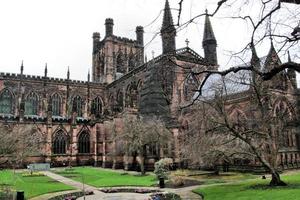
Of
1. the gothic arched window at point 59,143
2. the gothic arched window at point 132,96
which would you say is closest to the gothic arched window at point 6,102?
the gothic arched window at point 59,143

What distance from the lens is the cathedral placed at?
35.8m

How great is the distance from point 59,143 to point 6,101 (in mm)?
10619

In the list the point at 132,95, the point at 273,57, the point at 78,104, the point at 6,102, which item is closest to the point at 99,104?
the point at 78,104

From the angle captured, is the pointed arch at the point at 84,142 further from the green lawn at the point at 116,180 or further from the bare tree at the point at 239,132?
the bare tree at the point at 239,132

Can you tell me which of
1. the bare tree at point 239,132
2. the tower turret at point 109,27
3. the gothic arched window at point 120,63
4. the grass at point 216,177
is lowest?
the grass at point 216,177

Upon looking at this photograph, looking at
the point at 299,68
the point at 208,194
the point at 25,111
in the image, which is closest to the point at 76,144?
the point at 25,111

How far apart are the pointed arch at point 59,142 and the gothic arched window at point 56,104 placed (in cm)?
547

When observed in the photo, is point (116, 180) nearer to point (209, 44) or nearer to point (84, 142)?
point (84, 142)

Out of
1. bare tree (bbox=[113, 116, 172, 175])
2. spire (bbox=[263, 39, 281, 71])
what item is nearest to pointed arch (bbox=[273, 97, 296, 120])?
bare tree (bbox=[113, 116, 172, 175])

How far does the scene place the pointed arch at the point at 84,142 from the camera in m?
48.5

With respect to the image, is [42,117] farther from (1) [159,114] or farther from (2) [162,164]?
(2) [162,164]

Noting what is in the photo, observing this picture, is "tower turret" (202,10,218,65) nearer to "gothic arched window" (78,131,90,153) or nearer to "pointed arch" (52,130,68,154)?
"gothic arched window" (78,131,90,153)

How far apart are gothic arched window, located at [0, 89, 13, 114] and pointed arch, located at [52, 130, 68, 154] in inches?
329

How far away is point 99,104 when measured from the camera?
56.2m
